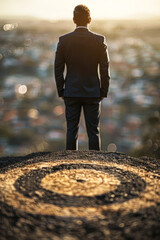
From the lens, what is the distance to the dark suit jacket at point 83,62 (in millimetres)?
3420

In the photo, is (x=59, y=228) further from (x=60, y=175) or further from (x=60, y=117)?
(x=60, y=117)

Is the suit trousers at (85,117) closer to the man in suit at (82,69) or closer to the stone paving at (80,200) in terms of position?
the man in suit at (82,69)

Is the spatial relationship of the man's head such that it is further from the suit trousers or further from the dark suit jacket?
the suit trousers

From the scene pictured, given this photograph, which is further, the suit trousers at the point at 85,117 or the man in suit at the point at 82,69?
the suit trousers at the point at 85,117

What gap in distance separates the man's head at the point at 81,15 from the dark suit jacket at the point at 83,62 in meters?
0.09

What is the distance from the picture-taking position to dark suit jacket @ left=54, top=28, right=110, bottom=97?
11.2ft

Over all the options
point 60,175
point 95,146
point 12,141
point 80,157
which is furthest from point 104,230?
point 12,141

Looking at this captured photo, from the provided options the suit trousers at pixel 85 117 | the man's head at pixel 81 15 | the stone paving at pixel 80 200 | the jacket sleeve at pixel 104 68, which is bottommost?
the stone paving at pixel 80 200

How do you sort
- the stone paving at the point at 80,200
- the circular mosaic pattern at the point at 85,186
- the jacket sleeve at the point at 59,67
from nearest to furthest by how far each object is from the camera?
the stone paving at the point at 80,200 → the circular mosaic pattern at the point at 85,186 → the jacket sleeve at the point at 59,67

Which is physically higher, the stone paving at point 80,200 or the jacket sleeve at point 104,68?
the jacket sleeve at point 104,68

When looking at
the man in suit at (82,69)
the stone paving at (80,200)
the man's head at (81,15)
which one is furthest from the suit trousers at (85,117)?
the man's head at (81,15)

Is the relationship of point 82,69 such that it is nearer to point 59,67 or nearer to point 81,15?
point 59,67

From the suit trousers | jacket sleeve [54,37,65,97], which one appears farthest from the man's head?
the suit trousers

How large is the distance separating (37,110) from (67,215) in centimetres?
3708
